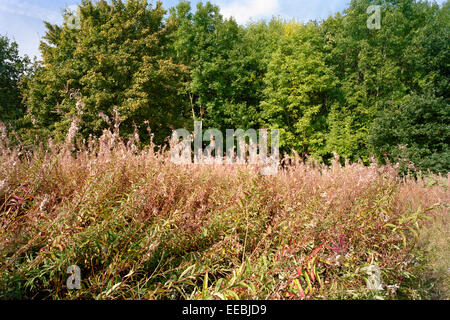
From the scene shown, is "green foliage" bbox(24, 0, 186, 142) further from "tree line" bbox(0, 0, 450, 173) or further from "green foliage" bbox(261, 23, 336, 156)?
"green foliage" bbox(261, 23, 336, 156)

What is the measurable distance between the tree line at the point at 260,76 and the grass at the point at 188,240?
482 inches

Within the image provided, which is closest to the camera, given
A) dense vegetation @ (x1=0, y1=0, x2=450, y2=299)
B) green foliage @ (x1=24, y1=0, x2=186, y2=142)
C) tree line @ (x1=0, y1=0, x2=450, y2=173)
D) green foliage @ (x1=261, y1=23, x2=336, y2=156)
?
dense vegetation @ (x1=0, y1=0, x2=450, y2=299)

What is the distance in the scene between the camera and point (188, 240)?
205cm

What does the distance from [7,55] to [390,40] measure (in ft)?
97.1

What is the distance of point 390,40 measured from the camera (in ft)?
62.7

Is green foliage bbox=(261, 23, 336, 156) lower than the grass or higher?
higher

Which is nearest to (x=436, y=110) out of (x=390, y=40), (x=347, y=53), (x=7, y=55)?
(x=390, y=40)

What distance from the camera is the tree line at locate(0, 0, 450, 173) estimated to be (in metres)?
14.8

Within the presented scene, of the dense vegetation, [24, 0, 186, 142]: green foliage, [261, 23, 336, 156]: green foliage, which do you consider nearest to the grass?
the dense vegetation

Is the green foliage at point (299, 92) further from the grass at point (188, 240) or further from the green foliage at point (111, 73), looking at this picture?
the grass at point (188, 240)

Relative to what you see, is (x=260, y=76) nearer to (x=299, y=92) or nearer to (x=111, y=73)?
(x=299, y=92)

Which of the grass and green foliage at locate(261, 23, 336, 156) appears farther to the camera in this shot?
green foliage at locate(261, 23, 336, 156)

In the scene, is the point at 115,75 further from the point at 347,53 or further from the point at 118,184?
the point at 347,53

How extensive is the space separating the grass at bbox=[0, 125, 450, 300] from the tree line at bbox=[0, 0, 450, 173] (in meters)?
12.3
